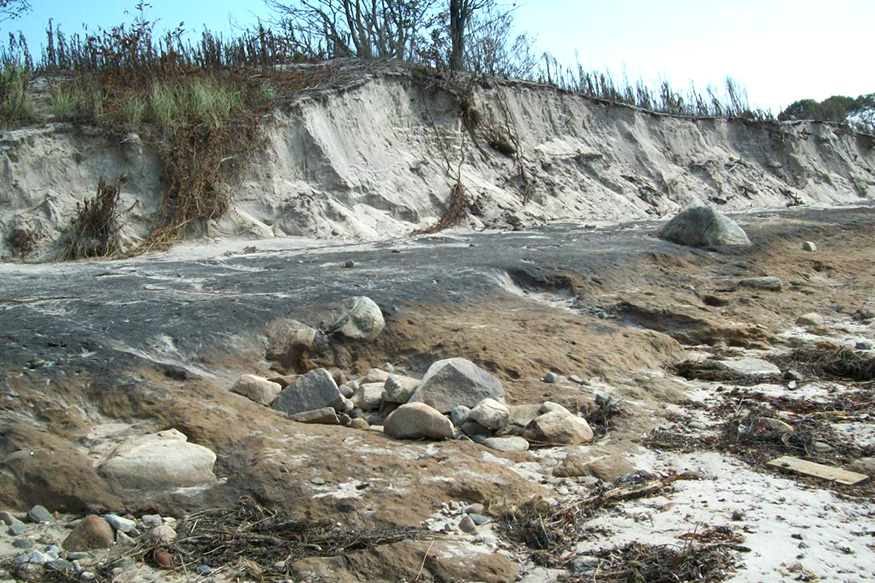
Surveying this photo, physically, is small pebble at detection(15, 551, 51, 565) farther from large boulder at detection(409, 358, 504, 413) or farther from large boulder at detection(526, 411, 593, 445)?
large boulder at detection(526, 411, 593, 445)

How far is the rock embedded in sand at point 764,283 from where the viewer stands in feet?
22.5

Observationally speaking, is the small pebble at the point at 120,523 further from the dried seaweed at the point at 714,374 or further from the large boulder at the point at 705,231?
the large boulder at the point at 705,231

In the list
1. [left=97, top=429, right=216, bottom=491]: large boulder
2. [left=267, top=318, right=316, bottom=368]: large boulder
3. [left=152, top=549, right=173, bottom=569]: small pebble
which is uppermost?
[left=267, top=318, right=316, bottom=368]: large boulder

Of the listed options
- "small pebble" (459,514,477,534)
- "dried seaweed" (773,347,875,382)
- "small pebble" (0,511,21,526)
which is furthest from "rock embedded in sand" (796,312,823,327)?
"small pebble" (0,511,21,526)

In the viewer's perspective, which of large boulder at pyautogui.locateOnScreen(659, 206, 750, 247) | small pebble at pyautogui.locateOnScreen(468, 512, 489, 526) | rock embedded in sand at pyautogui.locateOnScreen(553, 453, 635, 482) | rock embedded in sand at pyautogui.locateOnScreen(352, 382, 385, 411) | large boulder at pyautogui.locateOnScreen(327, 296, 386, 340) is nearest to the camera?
small pebble at pyautogui.locateOnScreen(468, 512, 489, 526)

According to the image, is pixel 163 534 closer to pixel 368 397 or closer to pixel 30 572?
pixel 30 572

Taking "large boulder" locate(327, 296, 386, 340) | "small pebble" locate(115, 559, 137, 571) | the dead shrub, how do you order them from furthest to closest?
1. the dead shrub
2. "large boulder" locate(327, 296, 386, 340)
3. "small pebble" locate(115, 559, 137, 571)

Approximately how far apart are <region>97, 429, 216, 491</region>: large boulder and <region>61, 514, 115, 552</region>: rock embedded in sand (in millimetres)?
248

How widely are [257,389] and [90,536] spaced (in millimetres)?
1359

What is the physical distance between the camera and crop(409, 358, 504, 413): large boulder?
3828mm

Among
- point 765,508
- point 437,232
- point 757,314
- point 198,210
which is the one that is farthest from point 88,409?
point 437,232

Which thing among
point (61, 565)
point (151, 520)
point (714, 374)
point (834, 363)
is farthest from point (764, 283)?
point (61, 565)

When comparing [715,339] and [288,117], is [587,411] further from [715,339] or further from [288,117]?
[288,117]

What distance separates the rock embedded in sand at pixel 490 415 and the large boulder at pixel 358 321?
3.98 feet
